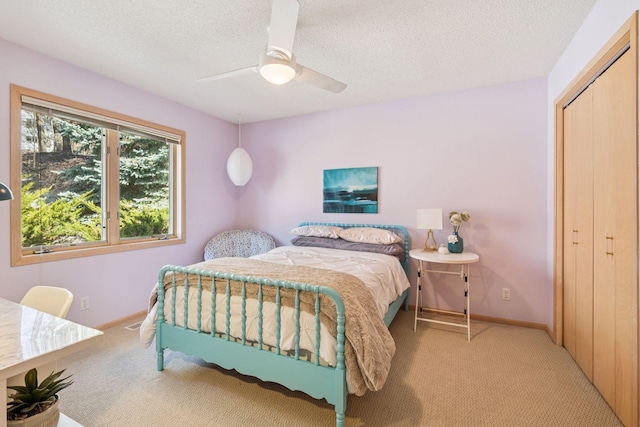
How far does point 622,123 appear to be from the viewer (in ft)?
5.51

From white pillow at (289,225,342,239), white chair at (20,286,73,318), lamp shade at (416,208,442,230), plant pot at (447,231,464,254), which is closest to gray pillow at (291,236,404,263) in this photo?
white pillow at (289,225,342,239)

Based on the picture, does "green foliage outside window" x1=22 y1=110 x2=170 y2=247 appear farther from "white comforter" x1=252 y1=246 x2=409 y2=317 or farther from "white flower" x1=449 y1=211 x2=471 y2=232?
"white flower" x1=449 y1=211 x2=471 y2=232

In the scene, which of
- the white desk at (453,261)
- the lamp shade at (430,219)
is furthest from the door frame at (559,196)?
the lamp shade at (430,219)

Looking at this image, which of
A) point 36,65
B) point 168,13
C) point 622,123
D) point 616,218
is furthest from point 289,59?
point 36,65

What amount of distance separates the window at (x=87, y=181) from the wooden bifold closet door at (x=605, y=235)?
4.01m

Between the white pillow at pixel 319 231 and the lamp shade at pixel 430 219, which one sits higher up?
the lamp shade at pixel 430 219

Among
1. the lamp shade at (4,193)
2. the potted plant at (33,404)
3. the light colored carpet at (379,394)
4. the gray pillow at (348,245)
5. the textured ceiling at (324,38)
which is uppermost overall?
the textured ceiling at (324,38)

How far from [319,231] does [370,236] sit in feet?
2.12

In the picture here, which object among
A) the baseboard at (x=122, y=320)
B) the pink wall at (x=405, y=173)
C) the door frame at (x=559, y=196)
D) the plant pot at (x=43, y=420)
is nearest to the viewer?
the plant pot at (x=43, y=420)

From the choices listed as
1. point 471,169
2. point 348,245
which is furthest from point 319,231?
point 471,169

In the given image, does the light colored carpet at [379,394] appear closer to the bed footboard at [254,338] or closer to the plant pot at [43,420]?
the bed footboard at [254,338]

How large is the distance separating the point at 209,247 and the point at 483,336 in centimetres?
336

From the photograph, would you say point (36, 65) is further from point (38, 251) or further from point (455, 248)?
point (455, 248)

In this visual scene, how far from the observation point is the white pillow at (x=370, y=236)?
3.25 meters
